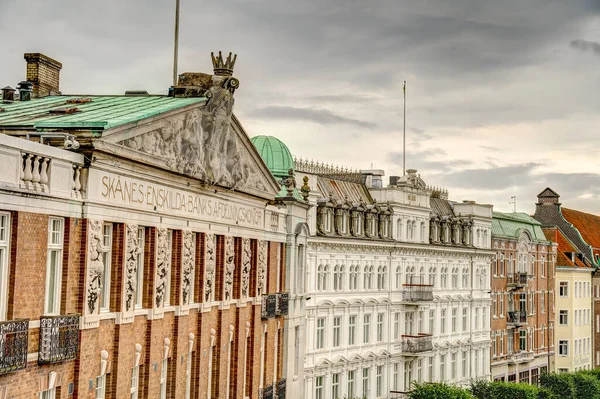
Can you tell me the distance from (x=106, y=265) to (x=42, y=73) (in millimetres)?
11719

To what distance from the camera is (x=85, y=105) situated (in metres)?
28.3

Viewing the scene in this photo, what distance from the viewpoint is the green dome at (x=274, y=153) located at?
52.1 meters

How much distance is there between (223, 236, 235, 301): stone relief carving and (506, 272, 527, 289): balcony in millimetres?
54615

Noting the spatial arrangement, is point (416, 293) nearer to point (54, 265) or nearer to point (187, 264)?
point (187, 264)

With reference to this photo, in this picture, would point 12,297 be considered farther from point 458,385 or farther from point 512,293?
point 512,293

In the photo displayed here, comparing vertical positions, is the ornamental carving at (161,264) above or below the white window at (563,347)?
above

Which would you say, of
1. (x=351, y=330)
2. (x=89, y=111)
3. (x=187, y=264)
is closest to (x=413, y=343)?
(x=351, y=330)

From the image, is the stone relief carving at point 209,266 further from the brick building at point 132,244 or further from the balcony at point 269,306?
the balcony at point 269,306

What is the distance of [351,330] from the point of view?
62000 mm

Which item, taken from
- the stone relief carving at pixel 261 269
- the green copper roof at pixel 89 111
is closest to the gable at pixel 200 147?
the green copper roof at pixel 89 111

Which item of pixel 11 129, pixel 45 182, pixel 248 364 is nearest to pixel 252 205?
pixel 248 364

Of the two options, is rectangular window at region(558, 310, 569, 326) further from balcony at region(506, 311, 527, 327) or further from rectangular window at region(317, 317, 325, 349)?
rectangular window at region(317, 317, 325, 349)

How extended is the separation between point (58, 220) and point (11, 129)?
308cm

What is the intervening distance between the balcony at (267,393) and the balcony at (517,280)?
47.4m
